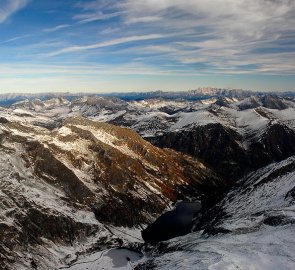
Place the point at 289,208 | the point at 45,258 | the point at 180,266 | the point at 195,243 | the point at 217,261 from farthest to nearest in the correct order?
the point at 45,258 < the point at 289,208 < the point at 195,243 < the point at 180,266 < the point at 217,261

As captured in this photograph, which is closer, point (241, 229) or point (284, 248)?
point (284, 248)

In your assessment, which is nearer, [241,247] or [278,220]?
[241,247]

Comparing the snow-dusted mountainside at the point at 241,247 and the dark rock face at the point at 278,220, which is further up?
the dark rock face at the point at 278,220

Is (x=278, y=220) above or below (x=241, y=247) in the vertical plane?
above

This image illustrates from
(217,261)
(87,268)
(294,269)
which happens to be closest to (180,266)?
(217,261)

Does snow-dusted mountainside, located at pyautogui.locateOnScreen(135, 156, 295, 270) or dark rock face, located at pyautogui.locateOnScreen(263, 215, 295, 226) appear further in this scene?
dark rock face, located at pyautogui.locateOnScreen(263, 215, 295, 226)

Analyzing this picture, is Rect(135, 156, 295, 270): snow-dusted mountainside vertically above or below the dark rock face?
below

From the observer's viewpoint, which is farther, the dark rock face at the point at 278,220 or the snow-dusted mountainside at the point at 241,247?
the dark rock face at the point at 278,220

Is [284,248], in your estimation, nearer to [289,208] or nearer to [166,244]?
[289,208]

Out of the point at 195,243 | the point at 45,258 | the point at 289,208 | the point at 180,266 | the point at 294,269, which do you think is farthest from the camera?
the point at 45,258

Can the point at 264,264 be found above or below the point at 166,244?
above

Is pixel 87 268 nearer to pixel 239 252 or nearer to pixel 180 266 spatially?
pixel 180 266
